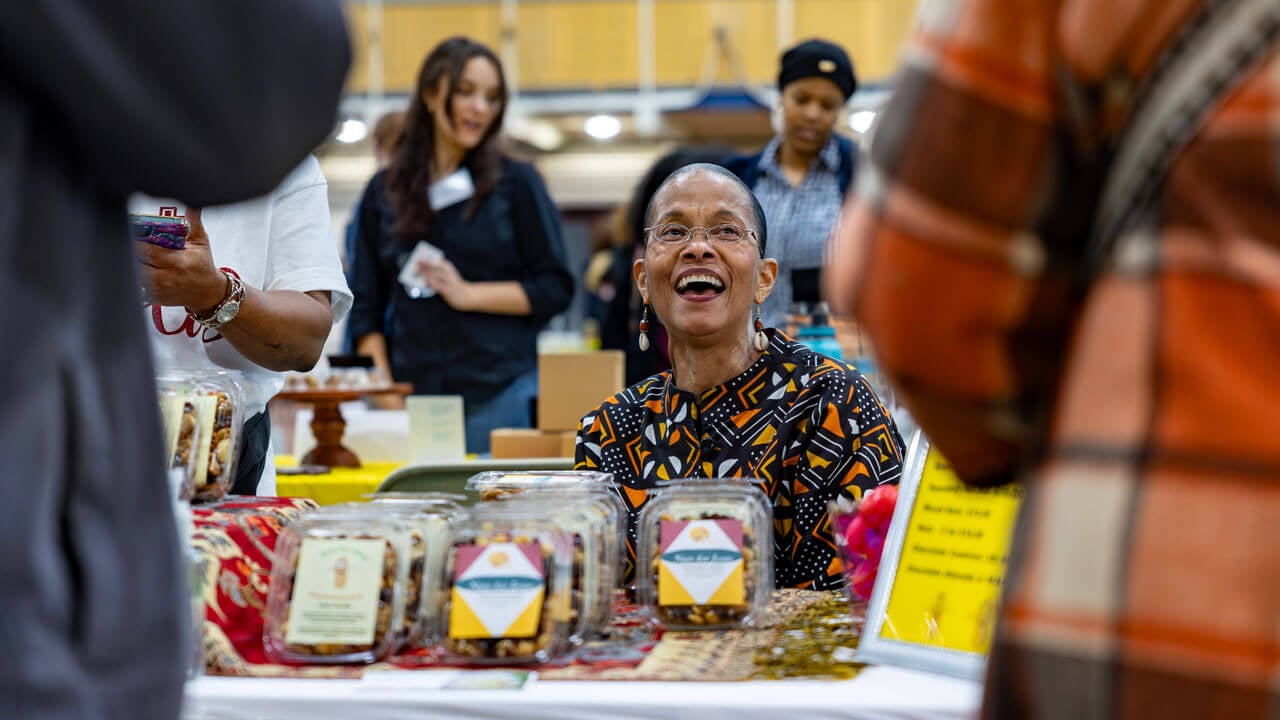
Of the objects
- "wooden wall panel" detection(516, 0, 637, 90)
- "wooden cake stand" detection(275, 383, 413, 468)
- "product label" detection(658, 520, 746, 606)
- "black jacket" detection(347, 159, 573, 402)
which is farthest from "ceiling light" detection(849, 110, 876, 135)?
"product label" detection(658, 520, 746, 606)

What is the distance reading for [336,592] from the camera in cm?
151

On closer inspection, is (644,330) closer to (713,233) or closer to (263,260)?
(713,233)

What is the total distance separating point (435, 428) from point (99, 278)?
3021 mm

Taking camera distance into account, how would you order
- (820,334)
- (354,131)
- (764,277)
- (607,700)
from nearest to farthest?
(607,700)
(764,277)
(820,334)
(354,131)

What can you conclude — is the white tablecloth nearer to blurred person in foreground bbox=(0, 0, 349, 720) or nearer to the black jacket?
blurred person in foreground bbox=(0, 0, 349, 720)

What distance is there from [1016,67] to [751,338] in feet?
5.76

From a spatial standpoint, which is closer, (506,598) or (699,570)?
(506,598)

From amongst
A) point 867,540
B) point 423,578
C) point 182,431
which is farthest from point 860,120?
point 423,578

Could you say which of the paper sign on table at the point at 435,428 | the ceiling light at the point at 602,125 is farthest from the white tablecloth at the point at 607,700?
the ceiling light at the point at 602,125

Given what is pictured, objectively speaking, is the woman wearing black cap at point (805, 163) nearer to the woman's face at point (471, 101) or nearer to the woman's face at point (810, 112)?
the woman's face at point (810, 112)

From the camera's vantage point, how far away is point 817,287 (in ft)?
12.9

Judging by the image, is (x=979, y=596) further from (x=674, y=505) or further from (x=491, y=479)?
(x=491, y=479)

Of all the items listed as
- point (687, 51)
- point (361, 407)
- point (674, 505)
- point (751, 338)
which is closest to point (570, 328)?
point (687, 51)

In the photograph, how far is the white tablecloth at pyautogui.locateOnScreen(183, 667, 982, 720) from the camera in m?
1.30
